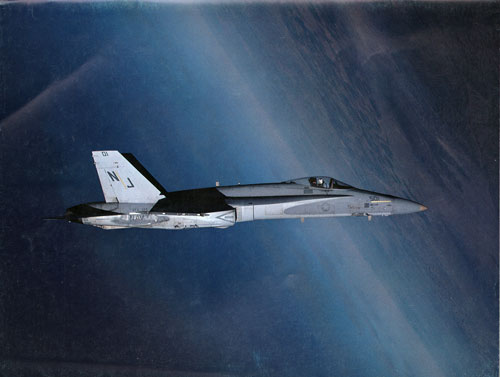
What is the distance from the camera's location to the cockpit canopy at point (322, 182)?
30.7 feet

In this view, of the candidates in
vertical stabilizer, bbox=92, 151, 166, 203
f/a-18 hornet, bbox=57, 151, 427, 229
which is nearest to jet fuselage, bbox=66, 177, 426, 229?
f/a-18 hornet, bbox=57, 151, 427, 229

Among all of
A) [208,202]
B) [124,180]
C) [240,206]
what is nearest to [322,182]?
[240,206]

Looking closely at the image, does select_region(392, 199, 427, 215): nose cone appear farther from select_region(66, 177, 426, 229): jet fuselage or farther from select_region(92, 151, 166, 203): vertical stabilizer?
select_region(92, 151, 166, 203): vertical stabilizer

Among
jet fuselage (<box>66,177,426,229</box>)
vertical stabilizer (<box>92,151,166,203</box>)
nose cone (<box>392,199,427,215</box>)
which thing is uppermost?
vertical stabilizer (<box>92,151,166,203</box>)

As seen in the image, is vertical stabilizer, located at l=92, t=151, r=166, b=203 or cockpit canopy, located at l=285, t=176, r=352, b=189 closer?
vertical stabilizer, located at l=92, t=151, r=166, b=203

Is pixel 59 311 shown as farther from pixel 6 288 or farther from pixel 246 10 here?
pixel 246 10

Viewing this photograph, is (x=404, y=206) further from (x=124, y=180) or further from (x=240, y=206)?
(x=124, y=180)

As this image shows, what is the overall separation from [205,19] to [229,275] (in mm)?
7467

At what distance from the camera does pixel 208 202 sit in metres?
8.91

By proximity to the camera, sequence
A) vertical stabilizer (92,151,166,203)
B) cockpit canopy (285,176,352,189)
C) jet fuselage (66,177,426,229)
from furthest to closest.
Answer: cockpit canopy (285,176,352,189), vertical stabilizer (92,151,166,203), jet fuselage (66,177,426,229)

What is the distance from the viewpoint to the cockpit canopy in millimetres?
9359

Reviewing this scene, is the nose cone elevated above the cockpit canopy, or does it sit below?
below

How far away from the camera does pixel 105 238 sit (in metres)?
10.0

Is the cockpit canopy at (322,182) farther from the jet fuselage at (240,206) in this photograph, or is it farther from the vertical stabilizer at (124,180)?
the vertical stabilizer at (124,180)
